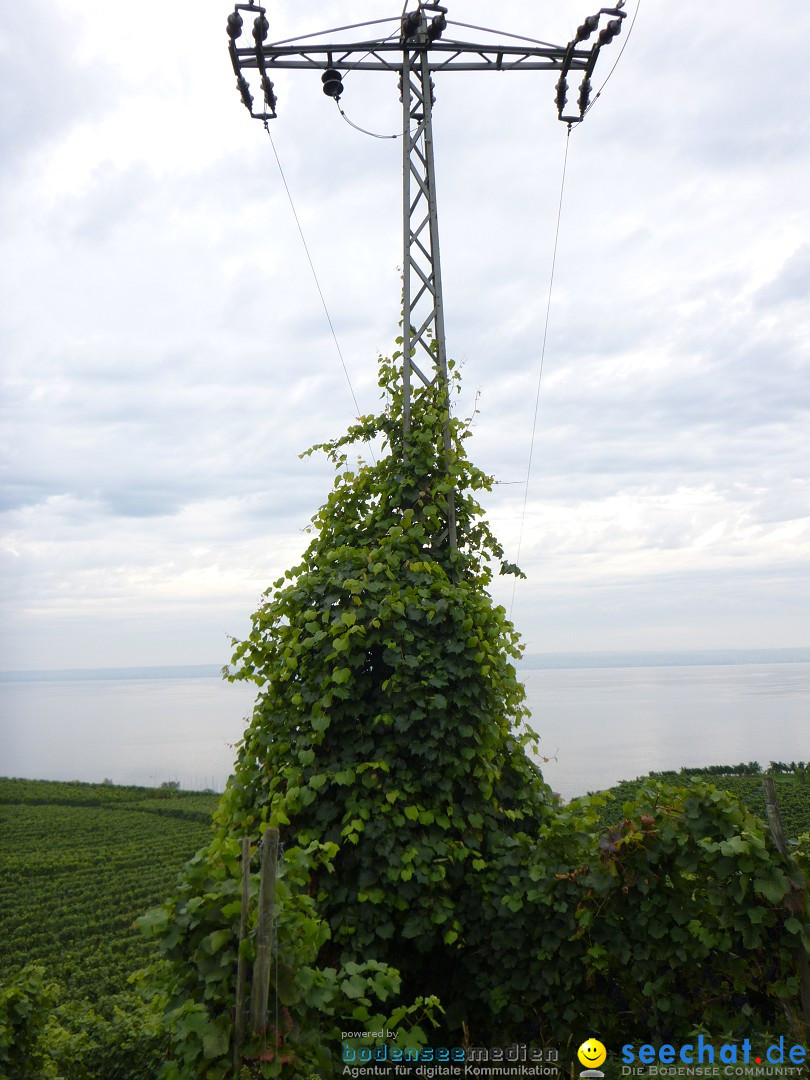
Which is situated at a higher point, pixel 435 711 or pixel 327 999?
pixel 435 711

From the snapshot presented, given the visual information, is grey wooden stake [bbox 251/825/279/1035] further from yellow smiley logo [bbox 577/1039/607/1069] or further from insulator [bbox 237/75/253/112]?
insulator [bbox 237/75/253/112]

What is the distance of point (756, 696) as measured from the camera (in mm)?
193875

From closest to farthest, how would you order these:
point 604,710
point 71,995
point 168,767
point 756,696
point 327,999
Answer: point 327,999 < point 71,995 < point 168,767 < point 604,710 < point 756,696

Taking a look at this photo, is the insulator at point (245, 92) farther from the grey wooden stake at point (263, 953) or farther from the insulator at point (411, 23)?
the grey wooden stake at point (263, 953)

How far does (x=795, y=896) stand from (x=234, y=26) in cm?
736

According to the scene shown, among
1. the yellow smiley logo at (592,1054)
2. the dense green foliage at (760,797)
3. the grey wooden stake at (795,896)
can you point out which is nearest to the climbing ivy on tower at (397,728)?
the yellow smiley logo at (592,1054)

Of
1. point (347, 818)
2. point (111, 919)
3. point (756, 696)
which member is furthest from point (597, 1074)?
point (756, 696)

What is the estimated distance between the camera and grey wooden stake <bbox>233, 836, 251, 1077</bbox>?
10.7ft

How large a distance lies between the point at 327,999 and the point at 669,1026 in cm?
231

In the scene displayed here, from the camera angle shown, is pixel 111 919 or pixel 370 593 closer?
pixel 370 593

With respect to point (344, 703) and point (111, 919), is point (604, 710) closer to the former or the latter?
point (111, 919)

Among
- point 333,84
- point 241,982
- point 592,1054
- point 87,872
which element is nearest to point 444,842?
point 592,1054

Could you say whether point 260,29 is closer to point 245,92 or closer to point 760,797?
point 245,92

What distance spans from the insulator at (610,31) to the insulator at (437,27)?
1.30 metres
